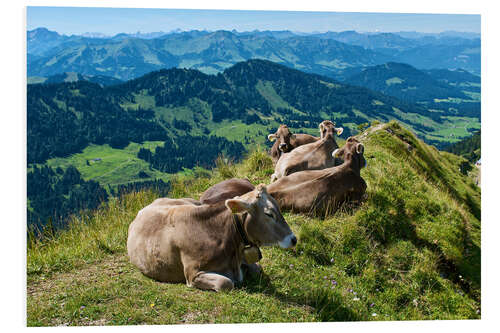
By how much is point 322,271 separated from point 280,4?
229 inches

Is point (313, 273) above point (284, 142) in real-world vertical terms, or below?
below

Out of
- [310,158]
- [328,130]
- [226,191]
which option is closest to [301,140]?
[328,130]

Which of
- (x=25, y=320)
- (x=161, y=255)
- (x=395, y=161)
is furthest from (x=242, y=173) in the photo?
(x=25, y=320)

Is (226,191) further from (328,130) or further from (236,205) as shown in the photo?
(328,130)

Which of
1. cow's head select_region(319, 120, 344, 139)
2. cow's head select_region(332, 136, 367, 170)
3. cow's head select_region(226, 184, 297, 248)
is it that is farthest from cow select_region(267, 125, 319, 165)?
cow's head select_region(226, 184, 297, 248)

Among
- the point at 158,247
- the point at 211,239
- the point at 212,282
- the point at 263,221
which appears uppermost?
the point at 263,221

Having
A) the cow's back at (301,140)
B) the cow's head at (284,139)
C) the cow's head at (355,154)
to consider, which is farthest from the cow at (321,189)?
the cow's back at (301,140)

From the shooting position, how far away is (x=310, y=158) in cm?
1284

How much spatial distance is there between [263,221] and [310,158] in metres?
6.49

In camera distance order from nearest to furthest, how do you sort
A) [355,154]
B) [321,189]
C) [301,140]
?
[321,189]
[355,154]
[301,140]

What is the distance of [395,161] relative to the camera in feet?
49.8

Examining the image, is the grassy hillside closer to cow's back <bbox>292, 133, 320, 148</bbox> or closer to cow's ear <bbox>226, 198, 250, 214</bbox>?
cow's ear <bbox>226, 198, 250, 214</bbox>

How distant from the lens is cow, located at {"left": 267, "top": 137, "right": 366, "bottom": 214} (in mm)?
10148

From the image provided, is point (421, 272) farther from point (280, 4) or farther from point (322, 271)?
point (280, 4)
